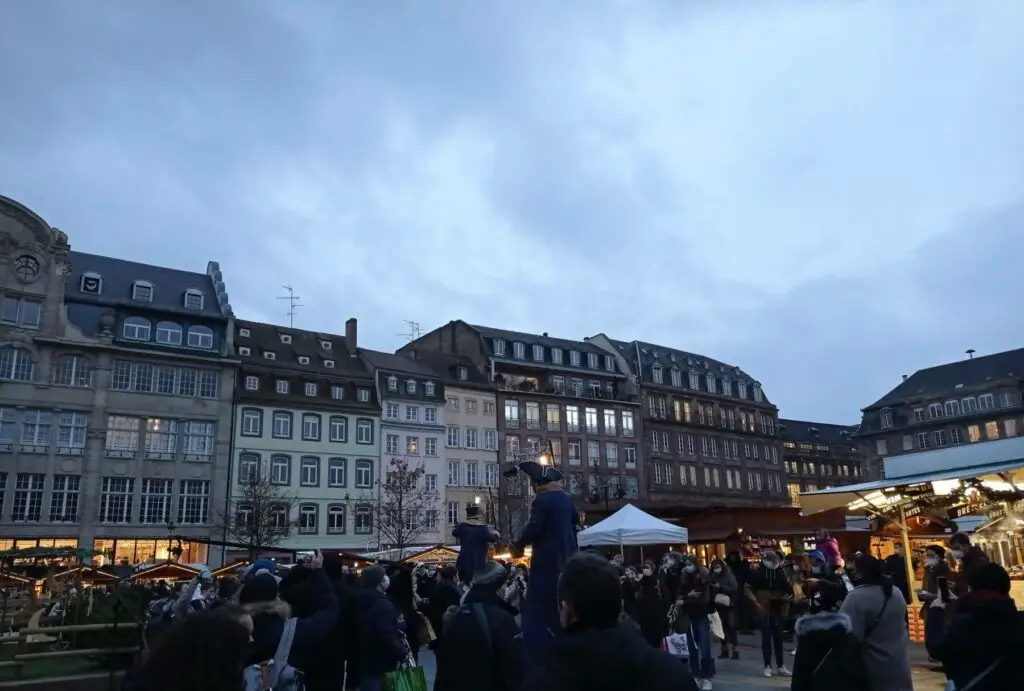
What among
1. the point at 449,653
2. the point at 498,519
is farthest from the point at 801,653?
the point at 498,519

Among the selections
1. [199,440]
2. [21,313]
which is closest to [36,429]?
[21,313]

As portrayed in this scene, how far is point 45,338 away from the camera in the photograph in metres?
39.3

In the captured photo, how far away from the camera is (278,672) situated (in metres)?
5.49

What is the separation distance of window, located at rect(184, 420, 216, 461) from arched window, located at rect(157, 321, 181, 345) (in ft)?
15.7

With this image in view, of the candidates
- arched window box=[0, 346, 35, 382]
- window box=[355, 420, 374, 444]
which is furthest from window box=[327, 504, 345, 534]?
arched window box=[0, 346, 35, 382]

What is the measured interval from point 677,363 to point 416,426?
95.4 ft

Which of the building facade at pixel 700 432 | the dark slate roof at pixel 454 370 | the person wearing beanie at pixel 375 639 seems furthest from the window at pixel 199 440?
the person wearing beanie at pixel 375 639

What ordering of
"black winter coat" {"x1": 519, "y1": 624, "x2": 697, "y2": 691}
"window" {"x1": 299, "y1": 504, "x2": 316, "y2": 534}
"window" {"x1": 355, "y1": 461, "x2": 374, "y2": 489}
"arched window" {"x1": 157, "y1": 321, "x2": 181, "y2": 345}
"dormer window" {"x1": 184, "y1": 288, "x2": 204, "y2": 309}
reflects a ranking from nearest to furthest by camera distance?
"black winter coat" {"x1": 519, "y1": 624, "x2": 697, "y2": 691}
"arched window" {"x1": 157, "y1": 321, "x2": 181, "y2": 345}
"window" {"x1": 299, "y1": 504, "x2": 316, "y2": 534}
"dormer window" {"x1": 184, "y1": 288, "x2": 204, "y2": 309}
"window" {"x1": 355, "y1": 461, "x2": 374, "y2": 489}

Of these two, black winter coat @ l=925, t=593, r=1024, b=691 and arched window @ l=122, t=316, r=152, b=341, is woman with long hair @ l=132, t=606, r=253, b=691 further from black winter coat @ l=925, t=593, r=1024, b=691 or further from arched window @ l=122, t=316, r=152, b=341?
arched window @ l=122, t=316, r=152, b=341

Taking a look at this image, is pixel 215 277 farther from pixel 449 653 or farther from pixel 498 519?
pixel 449 653

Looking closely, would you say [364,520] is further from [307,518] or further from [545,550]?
[545,550]

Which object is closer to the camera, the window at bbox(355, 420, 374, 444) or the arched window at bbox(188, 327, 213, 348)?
the arched window at bbox(188, 327, 213, 348)

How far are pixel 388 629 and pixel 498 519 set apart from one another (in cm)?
4662

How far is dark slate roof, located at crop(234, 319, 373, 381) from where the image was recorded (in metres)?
47.0
